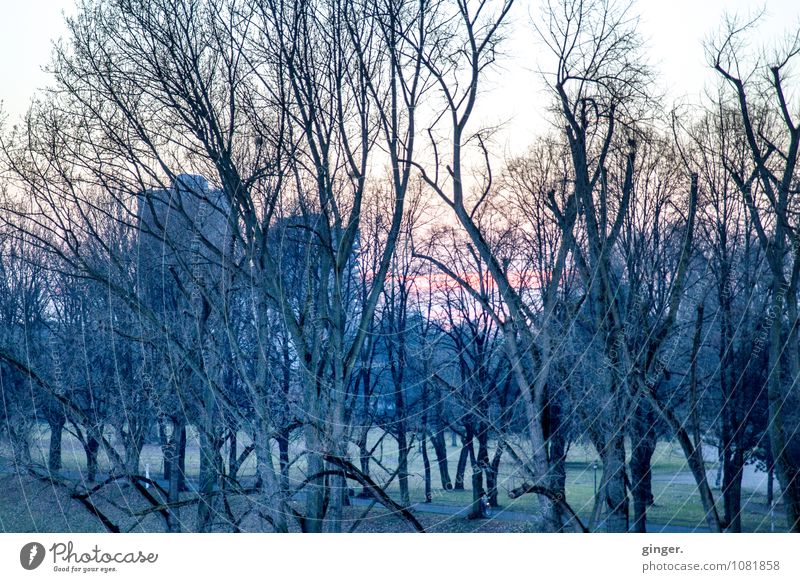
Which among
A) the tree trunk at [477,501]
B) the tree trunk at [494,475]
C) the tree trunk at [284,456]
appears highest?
the tree trunk at [284,456]

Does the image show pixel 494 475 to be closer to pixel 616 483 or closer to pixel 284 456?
pixel 616 483

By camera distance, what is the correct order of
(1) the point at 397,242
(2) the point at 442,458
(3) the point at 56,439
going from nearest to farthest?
(1) the point at 397,242 → (3) the point at 56,439 → (2) the point at 442,458

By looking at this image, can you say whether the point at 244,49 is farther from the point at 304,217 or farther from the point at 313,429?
the point at 313,429

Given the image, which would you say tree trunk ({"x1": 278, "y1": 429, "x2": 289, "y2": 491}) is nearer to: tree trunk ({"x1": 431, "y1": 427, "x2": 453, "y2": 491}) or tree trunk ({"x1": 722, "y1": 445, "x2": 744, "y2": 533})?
tree trunk ({"x1": 431, "y1": 427, "x2": 453, "y2": 491})

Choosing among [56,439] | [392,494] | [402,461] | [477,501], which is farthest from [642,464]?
[56,439]

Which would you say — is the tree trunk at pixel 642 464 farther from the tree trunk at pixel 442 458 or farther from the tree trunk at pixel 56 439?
the tree trunk at pixel 56 439

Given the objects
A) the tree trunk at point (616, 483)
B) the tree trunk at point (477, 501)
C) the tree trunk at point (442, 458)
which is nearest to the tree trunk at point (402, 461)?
the tree trunk at point (442, 458)

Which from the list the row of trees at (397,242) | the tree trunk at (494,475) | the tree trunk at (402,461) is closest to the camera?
the row of trees at (397,242)

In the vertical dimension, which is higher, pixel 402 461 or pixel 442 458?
pixel 402 461

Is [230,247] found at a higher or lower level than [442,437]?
higher
